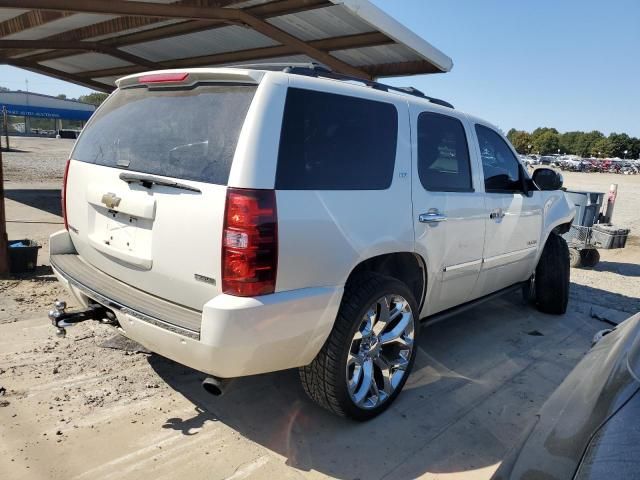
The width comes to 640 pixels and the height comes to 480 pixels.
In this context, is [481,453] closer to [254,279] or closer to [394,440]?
[394,440]

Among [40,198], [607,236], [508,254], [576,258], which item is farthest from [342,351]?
[40,198]

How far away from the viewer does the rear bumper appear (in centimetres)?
231

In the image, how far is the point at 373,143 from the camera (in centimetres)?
303

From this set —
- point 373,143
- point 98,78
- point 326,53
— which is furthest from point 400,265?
point 98,78

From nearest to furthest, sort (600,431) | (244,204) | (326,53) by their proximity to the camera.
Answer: (600,431), (244,204), (326,53)

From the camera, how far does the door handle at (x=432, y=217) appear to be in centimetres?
328

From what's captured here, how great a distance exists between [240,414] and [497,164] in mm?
3047

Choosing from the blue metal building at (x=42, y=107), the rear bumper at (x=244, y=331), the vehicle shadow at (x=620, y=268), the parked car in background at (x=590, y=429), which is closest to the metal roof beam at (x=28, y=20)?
the rear bumper at (x=244, y=331)

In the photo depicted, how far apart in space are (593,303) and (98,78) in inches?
523

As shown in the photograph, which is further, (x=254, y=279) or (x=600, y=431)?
(x=254, y=279)

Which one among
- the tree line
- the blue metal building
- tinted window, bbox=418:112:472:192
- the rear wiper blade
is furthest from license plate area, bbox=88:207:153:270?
the tree line

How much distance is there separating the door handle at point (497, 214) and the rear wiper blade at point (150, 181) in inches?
104

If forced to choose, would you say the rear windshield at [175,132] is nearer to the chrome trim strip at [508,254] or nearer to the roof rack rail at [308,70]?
the roof rack rail at [308,70]

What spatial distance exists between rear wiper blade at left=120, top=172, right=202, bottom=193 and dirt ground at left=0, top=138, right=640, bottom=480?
1.47m
